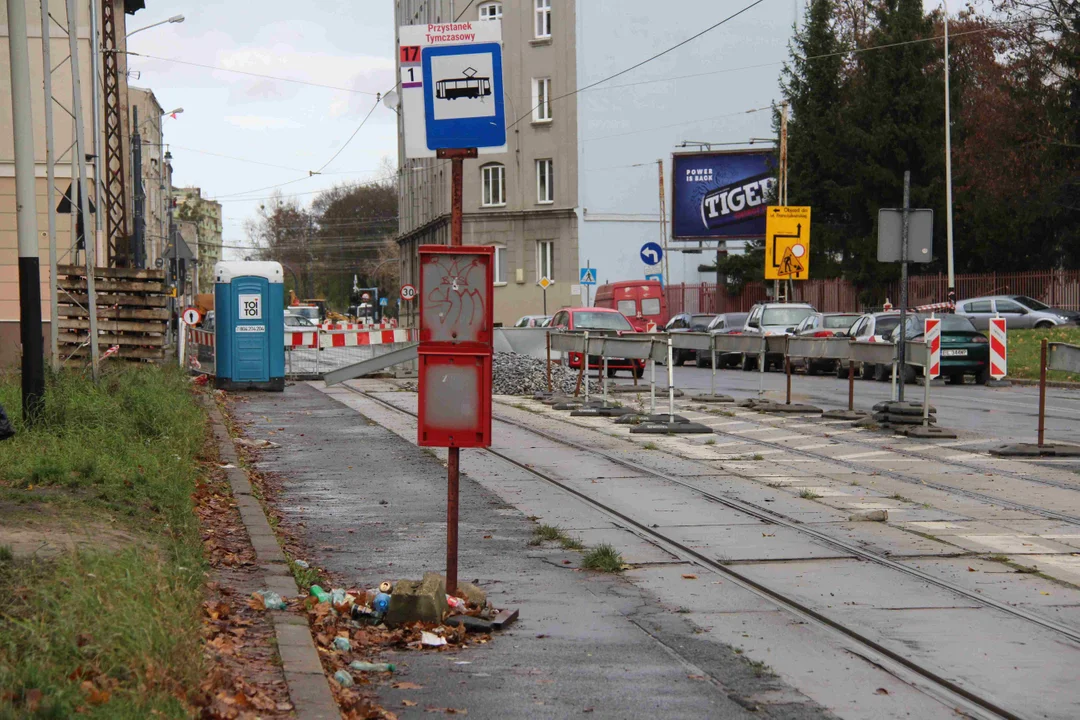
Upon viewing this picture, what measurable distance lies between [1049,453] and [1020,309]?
3346 centimetres

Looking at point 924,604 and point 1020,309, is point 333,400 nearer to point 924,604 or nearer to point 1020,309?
point 924,604

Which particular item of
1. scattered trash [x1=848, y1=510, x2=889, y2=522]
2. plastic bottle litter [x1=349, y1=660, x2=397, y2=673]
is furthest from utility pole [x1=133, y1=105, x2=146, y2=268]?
plastic bottle litter [x1=349, y1=660, x2=397, y2=673]

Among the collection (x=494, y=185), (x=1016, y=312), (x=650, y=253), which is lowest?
(x=1016, y=312)

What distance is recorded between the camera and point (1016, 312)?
150 ft

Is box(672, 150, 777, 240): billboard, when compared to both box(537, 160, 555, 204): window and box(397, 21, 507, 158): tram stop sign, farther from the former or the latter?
box(397, 21, 507, 158): tram stop sign

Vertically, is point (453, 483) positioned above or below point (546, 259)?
below

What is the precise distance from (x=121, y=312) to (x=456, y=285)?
18.0 metres

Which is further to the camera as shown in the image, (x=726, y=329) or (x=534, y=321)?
(x=534, y=321)

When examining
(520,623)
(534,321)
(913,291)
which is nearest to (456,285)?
(520,623)

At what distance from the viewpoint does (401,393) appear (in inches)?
1027

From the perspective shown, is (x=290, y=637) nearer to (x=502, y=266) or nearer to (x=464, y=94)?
(x=464, y=94)

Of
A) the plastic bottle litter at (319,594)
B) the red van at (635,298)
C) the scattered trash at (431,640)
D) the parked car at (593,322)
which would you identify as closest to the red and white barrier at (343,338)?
the parked car at (593,322)

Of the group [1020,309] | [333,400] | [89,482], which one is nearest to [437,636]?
[89,482]

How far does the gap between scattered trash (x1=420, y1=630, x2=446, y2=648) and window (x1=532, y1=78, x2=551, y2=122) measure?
57147 mm
